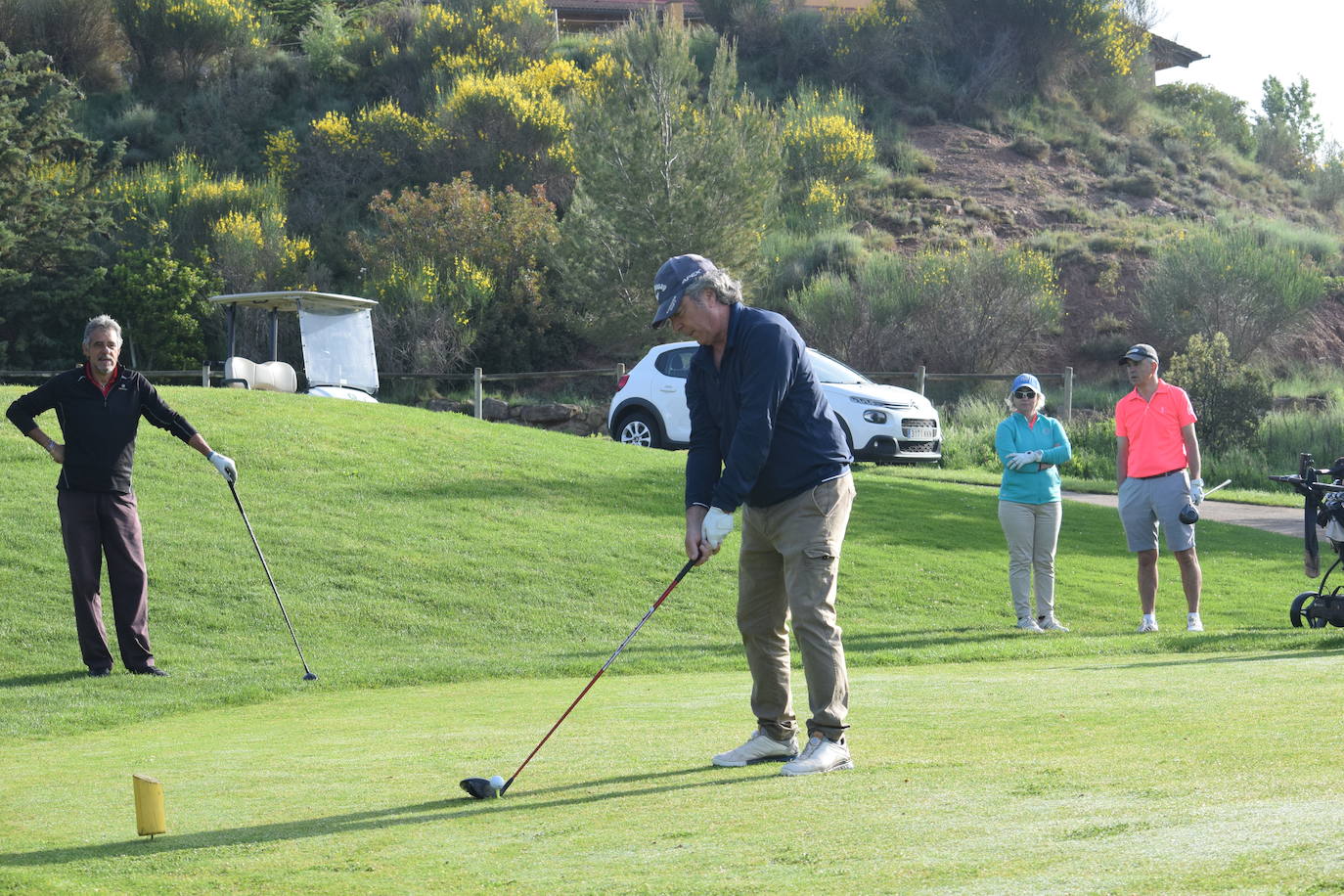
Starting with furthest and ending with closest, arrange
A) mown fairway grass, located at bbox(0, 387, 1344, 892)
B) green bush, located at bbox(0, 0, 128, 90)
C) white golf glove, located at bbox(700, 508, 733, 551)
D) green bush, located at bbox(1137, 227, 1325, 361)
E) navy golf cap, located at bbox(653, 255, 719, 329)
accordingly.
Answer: green bush, located at bbox(0, 0, 128, 90)
green bush, located at bbox(1137, 227, 1325, 361)
navy golf cap, located at bbox(653, 255, 719, 329)
white golf glove, located at bbox(700, 508, 733, 551)
mown fairway grass, located at bbox(0, 387, 1344, 892)

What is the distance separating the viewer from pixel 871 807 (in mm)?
4609

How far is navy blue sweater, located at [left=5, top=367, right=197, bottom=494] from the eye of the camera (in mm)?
9648

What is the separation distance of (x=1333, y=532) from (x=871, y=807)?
724cm

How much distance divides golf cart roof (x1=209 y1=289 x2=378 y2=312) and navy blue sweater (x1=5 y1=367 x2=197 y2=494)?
1642 centimetres

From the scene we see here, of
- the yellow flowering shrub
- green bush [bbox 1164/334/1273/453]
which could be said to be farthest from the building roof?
green bush [bbox 1164/334/1273/453]

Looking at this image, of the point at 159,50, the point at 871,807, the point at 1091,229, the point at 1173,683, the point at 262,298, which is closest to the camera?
the point at 871,807

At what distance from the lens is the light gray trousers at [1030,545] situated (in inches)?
477

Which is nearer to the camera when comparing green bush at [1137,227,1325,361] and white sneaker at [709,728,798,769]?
white sneaker at [709,728,798,769]

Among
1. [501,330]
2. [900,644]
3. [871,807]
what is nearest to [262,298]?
[501,330]

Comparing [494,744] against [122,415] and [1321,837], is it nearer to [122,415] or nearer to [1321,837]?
[1321,837]

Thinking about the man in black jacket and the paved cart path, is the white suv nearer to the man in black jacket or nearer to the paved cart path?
the paved cart path

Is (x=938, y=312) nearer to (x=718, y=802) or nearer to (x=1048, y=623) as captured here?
(x=1048, y=623)

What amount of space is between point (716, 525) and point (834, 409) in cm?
1767

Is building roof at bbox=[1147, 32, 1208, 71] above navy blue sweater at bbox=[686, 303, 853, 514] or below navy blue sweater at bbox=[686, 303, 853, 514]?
above
